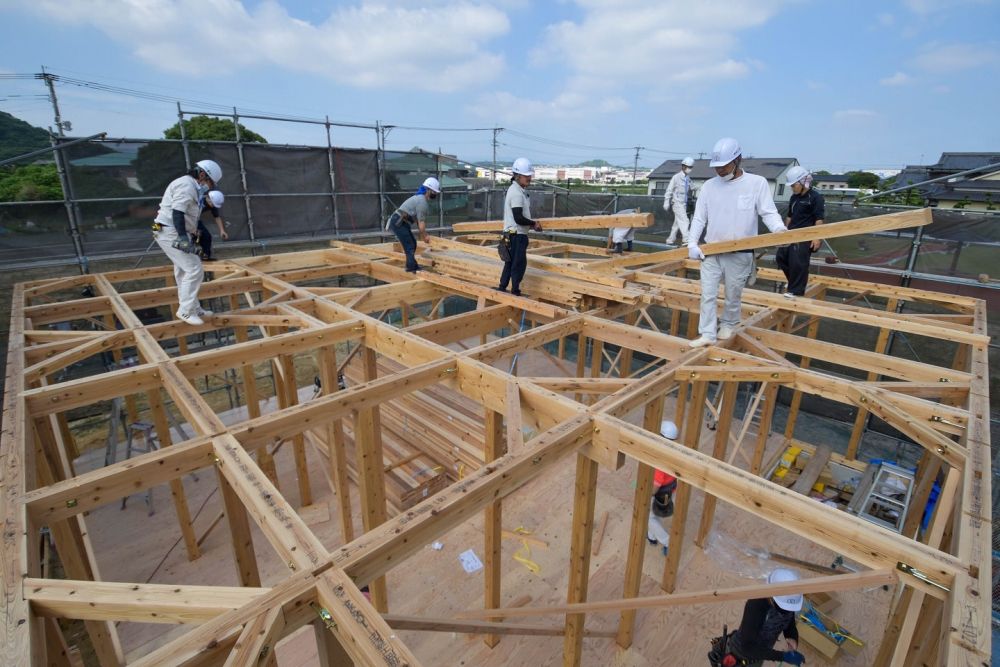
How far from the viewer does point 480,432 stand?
258 inches

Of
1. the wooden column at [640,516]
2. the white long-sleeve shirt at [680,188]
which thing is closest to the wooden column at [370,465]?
the wooden column at [640,516]

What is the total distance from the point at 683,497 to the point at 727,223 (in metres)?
2.59

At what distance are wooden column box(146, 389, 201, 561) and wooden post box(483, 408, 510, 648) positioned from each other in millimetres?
3523

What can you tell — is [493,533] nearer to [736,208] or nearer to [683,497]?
[683,497]

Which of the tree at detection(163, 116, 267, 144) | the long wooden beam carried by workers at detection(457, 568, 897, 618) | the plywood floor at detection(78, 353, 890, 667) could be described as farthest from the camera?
the tree at detection(163, 116, 267, 144)

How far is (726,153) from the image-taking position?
4.12m

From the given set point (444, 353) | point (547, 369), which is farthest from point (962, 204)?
point (444, 353)

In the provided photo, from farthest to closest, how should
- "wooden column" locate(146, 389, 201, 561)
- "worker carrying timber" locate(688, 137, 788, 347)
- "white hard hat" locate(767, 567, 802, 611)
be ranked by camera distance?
"wooden column" locate(146, 389, 201, 561), "worker carrying timber" locate(688, 137, 788, 347), "white hard hat" locate(767, 567, 802, 611)

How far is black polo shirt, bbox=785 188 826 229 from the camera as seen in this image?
20.4 feet

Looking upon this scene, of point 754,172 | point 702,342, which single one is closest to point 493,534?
point 702,342

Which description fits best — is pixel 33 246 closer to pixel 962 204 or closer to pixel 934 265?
pixel 934 265

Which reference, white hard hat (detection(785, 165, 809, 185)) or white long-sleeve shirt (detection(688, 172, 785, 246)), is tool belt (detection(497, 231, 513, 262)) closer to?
white long-sleeve shirt (detection(688, 172, 785, 246))

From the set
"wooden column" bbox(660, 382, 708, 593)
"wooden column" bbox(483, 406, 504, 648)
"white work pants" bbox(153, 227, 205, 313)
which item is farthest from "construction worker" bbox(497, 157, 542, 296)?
"white work pants" bbox(153, 227, 205, 313)

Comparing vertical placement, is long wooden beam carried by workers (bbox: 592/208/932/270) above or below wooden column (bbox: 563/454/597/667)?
above
